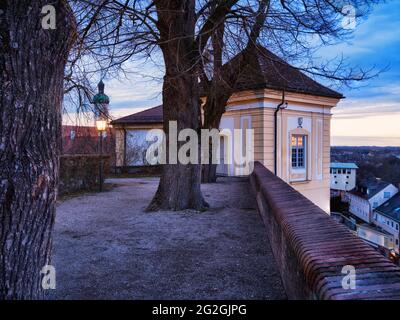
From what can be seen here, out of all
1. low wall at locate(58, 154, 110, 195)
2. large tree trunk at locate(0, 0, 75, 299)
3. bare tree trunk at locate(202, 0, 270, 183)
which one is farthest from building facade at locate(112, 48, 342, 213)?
large tree trunk at locate(0, 0, 75, 299)

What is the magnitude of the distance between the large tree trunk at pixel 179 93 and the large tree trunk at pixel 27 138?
20.7 ft

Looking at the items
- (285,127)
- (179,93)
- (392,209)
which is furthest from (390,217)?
(179,93)

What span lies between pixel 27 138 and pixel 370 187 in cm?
8179

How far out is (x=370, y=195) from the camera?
242ft

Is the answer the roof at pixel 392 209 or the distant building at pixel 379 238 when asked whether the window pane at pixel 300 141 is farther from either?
the roof at pixel 392 209

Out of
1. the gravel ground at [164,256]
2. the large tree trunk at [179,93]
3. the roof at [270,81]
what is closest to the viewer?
the gravel ground at [164,256]

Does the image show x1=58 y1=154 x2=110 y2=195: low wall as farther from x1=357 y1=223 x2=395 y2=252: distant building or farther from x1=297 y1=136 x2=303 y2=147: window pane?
x1=357 y1=223 x2=395 y2=252: distant building

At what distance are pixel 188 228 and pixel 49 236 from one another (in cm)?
490

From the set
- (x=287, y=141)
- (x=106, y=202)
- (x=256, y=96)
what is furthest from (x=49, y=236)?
(x=287, y=141)

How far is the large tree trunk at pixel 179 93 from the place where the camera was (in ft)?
30.8

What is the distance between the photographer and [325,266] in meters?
2.34

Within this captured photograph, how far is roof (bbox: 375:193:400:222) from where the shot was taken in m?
57.5
